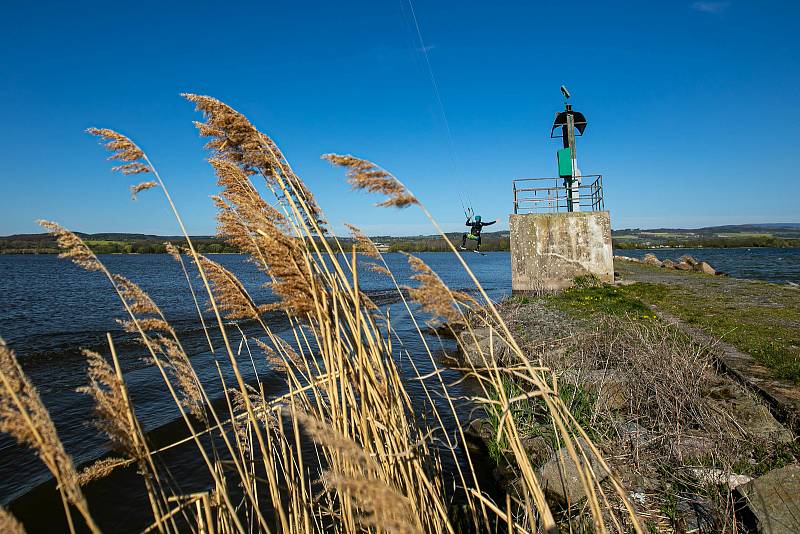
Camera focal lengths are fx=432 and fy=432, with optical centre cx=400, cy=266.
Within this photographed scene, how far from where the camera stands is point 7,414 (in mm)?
1252

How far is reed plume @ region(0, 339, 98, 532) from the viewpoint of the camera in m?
1.27

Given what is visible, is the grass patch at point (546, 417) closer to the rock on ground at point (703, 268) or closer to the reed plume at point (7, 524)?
the reed plume at point (7, 524)

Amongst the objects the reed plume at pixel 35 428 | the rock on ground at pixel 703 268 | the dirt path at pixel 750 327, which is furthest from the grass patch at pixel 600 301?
the rock on ground at pixel 703 268

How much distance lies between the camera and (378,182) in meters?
2.04

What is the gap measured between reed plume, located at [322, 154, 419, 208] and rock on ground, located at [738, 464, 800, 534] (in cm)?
269

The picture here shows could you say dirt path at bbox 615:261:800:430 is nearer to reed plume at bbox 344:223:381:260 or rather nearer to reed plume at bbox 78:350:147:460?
reed plume at bbox 344:223:381:260

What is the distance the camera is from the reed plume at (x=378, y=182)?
2.02 m

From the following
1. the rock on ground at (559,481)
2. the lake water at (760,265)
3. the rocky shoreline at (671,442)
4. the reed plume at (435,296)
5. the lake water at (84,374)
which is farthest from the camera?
the lake water at (760,265)

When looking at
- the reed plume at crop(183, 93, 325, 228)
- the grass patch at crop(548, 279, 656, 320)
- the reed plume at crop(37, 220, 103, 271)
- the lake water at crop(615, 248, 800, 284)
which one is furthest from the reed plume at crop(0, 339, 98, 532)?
the lake water at crop(615, 248, 800, 284)

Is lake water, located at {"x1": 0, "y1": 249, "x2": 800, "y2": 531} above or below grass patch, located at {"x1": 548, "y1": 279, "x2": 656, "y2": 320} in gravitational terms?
below

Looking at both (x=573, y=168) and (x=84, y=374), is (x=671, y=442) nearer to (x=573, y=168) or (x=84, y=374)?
(x=84, y=374)

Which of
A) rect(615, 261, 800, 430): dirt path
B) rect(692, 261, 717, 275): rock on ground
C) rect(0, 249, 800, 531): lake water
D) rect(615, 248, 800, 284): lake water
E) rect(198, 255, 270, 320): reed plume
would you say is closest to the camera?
rect(198, 255, 270, 320): reed plume

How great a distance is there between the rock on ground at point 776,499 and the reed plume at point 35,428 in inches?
129

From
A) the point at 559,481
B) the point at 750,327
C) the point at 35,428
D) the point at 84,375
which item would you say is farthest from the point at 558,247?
the point at 35,428
